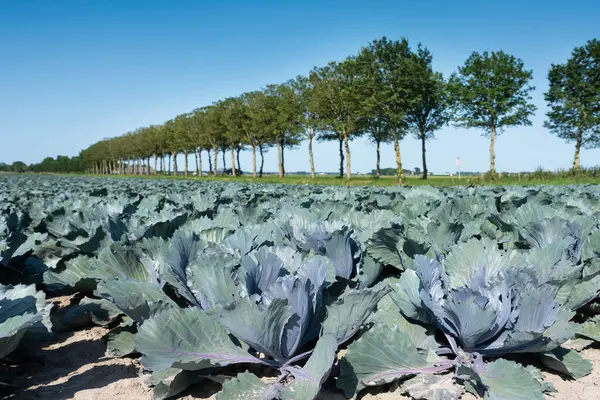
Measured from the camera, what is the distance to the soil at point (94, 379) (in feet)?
6.02

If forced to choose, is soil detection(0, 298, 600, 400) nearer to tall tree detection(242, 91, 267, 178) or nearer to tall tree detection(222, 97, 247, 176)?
tall tree detection(242, 91, 267, 178)

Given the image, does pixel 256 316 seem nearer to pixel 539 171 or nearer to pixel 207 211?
pixel 207 211

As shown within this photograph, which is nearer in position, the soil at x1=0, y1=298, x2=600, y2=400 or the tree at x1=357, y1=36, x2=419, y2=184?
the soil at x1=0, y1=298, x2=600, y2=400

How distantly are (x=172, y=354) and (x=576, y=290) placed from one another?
6.27ft

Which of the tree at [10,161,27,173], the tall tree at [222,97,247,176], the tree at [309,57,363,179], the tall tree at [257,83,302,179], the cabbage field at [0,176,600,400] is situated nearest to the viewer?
the cabbage field at [0,176,600,400]

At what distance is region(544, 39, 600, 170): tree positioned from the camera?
35.4 m

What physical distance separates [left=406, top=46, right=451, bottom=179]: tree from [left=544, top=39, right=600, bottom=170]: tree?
9.12 meters

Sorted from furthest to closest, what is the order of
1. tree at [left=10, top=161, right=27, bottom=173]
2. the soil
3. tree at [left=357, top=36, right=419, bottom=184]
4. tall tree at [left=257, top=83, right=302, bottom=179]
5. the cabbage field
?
tree at [left=10, top=161, right=27, bottom=173], tall tree at [left=257, top=83, right=302, bottom=179], tree at [left=357, top=36, right=419, bottom=184], the soil, the cabbage field

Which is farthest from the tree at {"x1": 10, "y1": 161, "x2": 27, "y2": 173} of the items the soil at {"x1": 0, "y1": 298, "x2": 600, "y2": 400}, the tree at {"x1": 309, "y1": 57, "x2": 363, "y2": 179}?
the soil at {"x1": 0, "y1": 298, "x2": 600, "y2": 400}

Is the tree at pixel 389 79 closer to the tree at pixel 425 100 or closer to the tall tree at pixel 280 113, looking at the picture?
the tree at pixel 425 100

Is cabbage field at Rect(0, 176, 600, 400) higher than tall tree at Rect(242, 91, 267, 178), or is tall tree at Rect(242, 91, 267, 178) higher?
tall tree at Rect(242, 91, 267, 178)

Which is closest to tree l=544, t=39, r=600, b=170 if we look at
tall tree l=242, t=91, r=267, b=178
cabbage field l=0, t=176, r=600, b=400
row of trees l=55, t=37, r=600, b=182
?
row of trees l=55, t=37, r=600, b=182

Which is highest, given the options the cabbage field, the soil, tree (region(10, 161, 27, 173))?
tree (region(10, 161, 27, 173))

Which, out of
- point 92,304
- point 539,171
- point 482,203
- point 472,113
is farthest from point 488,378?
point 472,113
